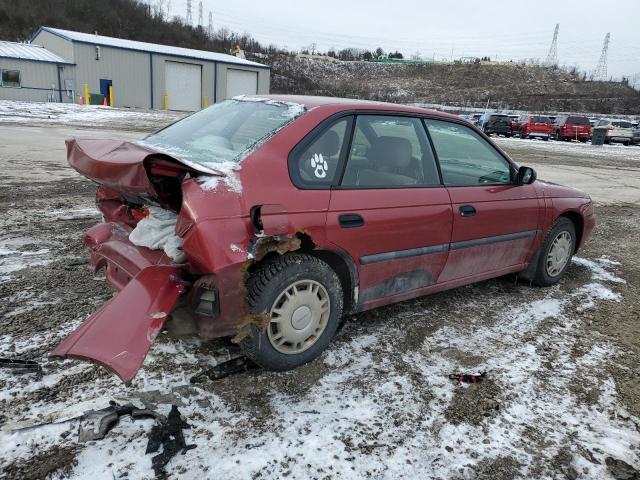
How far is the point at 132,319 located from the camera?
241cm

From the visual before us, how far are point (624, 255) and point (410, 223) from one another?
4324 millimetres

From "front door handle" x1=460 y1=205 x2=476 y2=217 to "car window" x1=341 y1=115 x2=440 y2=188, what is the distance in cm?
30

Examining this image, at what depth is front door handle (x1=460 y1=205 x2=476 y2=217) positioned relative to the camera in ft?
12.1

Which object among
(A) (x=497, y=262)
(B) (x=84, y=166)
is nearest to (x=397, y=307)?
(A) (x=497, y=262)

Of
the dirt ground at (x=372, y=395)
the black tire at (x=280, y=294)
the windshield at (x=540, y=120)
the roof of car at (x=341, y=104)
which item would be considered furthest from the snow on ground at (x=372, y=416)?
the windshield at (x=540, y=120)

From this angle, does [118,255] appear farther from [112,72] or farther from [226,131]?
[112,72]

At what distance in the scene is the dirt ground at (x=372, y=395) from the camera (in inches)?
88.6

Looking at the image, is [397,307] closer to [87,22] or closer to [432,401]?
[432,401]

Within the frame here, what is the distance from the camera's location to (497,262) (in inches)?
165

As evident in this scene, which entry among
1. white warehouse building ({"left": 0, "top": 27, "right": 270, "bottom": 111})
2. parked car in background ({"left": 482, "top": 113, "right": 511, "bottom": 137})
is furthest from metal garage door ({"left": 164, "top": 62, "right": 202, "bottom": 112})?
parked car in background ({"left": 482, "top": 113, "right": 511, "bottom": 137})

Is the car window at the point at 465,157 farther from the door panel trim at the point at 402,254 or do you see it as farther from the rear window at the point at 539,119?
the rear window at the point at 539,119

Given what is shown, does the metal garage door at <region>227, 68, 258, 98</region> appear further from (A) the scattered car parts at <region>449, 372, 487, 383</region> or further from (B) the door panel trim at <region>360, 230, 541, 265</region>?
(A) the scattered car parts at <region>449, 372, 487, 383</region>

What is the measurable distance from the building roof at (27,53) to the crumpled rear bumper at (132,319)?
35.3 metres

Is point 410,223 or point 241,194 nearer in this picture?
point 241,194
